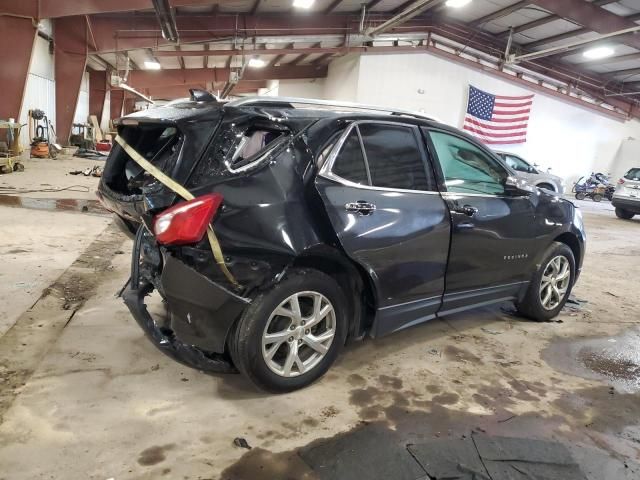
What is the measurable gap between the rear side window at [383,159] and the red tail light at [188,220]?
732 mm

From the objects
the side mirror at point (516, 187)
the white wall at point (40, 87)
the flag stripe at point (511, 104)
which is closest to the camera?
the side mirror at point (516, 187)

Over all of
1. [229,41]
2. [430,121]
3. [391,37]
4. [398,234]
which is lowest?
[398,234]

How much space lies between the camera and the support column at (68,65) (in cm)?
1509

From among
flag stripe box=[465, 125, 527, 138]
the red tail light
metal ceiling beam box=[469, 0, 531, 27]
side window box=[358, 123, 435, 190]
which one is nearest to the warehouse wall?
flag stripe box=[465, 125, 527, 138]

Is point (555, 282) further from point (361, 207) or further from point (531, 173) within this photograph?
point (531, 173)

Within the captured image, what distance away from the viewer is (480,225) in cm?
322

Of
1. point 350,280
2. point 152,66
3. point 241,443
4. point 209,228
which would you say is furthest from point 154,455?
point 152,66

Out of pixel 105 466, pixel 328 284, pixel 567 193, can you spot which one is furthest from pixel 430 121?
pixel 567 193

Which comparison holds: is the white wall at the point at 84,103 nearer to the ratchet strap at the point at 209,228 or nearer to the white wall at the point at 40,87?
the white wall at the point at 40,87

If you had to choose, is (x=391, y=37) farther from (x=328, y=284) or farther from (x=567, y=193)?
(x=328, y=284)

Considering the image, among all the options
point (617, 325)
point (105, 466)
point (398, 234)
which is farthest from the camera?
point (617, 325)

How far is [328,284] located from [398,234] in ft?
1.75

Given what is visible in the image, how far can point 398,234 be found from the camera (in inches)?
109

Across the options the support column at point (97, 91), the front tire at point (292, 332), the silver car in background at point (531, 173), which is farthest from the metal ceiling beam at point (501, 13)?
the support column at point (97, 91)
